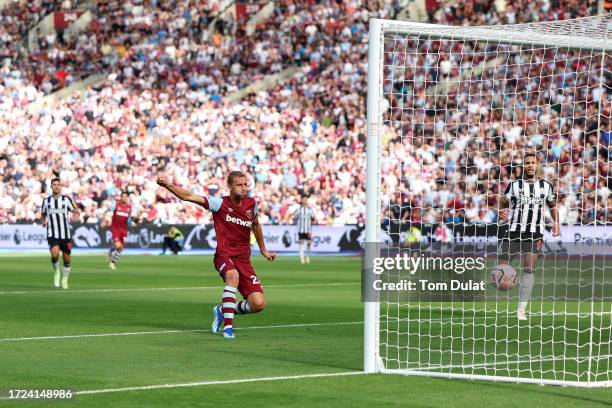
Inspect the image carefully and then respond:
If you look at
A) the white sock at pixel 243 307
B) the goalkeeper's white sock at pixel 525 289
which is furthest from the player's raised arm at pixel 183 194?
the goalkeeper's white sock at pixel 525 289

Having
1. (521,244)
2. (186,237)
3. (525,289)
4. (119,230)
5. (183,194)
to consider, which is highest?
(183,194)

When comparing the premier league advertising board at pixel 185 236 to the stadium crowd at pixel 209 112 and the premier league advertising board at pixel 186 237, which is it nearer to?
the premier league advertising board at pixel 186 237

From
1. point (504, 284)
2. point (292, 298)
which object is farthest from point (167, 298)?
point (504, 284)

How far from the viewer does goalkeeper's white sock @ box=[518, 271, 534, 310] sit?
17250 mm

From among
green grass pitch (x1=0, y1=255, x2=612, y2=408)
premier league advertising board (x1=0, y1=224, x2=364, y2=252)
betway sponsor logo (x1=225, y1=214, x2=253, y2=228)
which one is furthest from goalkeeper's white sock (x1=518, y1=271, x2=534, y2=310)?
premier league advertising board (x1=0, y1=224, x2=364, y2=252)

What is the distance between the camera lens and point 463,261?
30031 mm

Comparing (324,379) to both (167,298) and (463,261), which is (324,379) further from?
(463,261)

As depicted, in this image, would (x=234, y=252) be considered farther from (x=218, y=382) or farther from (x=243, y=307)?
(x=218, y=382)

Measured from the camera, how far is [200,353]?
512 inches

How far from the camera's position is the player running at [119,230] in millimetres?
33031

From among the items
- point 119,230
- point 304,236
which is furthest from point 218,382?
point 304,236

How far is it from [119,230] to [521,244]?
18.1 m

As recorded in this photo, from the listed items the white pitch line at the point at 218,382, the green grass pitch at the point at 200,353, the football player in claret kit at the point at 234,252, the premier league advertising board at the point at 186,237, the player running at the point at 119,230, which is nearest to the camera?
the green grass pitch at the point at 200,353

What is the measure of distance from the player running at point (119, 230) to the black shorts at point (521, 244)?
16446 millimetres
